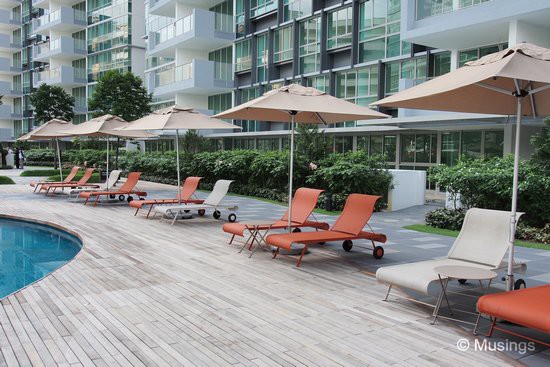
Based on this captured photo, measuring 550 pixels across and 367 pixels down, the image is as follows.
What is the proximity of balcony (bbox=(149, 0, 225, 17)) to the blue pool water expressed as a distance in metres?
25.8

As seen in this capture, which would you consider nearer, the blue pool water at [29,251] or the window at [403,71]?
the blue pool water at [29,251]

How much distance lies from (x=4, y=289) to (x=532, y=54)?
7.83 m

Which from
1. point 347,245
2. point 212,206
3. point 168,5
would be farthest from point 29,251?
point 168,5

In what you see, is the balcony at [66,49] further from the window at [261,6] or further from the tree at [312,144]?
the tree at [312,144]

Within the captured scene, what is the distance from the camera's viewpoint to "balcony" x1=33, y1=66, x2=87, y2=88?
53.0 m

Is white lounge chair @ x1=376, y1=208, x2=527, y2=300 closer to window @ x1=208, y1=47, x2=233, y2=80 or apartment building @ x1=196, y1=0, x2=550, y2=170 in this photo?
apartment building @ x1=196, y1=0, x2=550, y2=170

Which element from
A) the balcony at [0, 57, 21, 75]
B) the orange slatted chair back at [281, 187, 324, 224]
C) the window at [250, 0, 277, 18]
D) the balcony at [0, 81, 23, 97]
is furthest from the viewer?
the balcony at [0, 57, 21, 75]

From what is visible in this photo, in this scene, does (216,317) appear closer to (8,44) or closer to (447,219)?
(447,219)

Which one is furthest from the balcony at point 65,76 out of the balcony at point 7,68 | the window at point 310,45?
the window at point 310,45

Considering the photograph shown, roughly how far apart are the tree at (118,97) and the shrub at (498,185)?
18.4 meters

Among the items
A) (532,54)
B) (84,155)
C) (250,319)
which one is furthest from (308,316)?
(84,155)

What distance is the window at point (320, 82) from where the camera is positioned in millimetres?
26891

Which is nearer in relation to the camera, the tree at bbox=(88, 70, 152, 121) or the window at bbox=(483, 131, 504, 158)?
the window at bbox=(483, 131, 504, 158)

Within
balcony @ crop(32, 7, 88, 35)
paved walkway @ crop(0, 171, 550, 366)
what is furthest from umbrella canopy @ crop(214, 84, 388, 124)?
balcony @ crop(32, 7, 88, 35)
